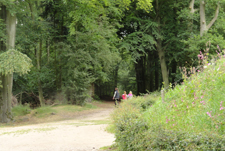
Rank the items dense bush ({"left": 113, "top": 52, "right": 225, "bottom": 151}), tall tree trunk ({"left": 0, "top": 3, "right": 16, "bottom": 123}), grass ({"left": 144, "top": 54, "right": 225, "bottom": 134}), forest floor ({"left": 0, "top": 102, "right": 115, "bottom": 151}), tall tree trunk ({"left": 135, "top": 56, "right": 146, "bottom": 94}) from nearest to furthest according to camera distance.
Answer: dense bush ({"left": 113, "top": 52, "right": 225, "bottom": 151}) → grass ({"left": 144, "top": 54, "right": 225, "bottom": 134}) → forest floor ({"left": 0, "top": 102, "right": 115, "bottom": 151}) → tall tree trunk ({"left": 0, "top": 3, "right": 16, "bottom": 123}) → tall tree trunk ({"left": 135, "top": 56, "right": 146, "bottom": 94})

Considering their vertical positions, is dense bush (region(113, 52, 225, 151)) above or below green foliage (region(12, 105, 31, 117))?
above

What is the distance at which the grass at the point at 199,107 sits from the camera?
5.54m

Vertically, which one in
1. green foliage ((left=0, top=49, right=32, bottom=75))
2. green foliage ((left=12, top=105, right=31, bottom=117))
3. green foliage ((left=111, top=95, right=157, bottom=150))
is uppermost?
green foliage ((left=0, top=49, right=32, bottom=75))

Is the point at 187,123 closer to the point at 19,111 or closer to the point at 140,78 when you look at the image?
the point at 19,111

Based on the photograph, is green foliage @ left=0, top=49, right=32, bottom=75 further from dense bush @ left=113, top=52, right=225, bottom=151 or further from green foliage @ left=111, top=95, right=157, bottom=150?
green foliage @ left=111, top=95, right=157, bottom=150

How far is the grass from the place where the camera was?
18.2ft

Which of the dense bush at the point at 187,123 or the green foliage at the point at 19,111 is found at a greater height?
the dense bush at the point at 187,123

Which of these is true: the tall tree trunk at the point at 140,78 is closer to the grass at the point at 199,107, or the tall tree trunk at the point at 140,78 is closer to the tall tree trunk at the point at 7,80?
the tall tree trunk at the point at 7,80

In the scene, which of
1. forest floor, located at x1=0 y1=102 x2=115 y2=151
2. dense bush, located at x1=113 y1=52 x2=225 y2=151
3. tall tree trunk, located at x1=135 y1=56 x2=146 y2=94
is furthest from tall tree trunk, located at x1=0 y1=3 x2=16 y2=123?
tall tree trunk, located at x1=135 y1=56 x2=146 y2=94

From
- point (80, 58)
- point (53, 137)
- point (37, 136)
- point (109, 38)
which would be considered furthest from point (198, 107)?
→ point (109, 38)

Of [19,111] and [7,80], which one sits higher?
[7,80]

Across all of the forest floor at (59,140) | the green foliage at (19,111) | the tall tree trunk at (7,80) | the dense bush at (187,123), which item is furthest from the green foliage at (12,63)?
the dense bush at (187,123)

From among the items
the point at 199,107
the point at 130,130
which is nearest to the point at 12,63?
the point at 130,130

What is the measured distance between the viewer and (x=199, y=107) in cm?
647
